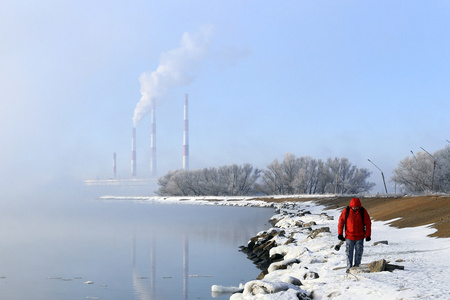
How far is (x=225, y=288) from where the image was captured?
15.5 metres

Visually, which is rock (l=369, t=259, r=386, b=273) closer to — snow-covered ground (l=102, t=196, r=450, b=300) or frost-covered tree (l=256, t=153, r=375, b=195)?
snow-covered ground (l=102, t=196, r=450, b=300)

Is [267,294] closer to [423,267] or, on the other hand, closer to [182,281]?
[423,267]

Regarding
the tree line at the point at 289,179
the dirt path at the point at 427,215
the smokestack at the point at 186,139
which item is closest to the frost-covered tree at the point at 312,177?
the tree line at the point at 289,179

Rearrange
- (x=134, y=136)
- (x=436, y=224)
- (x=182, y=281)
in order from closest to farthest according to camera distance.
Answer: (x=182, y=281), (x=436, y=224), (x=134, y=136)

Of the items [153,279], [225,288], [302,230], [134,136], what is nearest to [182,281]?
[153,279]

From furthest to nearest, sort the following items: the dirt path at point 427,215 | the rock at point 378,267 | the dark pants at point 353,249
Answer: the dirt path at point 427,215 → the dark pants at point 353,249 → the rock at point 378,267

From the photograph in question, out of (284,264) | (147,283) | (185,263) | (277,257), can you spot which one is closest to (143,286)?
(147,283)

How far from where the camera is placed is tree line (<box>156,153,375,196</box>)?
10925 centimetres

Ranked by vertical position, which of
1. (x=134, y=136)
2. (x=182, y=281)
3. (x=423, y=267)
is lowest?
(x=182, y=281)

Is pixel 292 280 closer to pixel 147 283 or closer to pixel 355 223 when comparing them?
pixel 355 223

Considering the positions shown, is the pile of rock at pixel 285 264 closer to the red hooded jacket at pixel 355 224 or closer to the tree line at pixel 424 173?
the red hooded jacket at pixel 355 224

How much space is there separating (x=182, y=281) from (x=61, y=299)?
4.44 meters

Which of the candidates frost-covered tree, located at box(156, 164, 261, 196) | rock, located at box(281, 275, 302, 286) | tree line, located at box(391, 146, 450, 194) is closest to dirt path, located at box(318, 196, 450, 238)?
rock, located at box(281, 275, 302, 286)

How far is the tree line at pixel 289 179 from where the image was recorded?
358 ft
